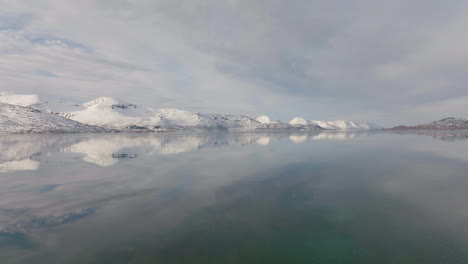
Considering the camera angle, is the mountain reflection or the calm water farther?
→ the mountain reflection

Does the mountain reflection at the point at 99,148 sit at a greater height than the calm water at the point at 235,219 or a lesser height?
greater

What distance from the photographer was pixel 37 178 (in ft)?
62.8

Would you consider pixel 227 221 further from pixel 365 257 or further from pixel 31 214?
pixel 31 214

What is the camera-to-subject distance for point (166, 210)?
1195 centimetres

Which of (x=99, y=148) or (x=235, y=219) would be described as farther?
(x=99, y=148)

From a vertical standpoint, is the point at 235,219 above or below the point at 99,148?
below

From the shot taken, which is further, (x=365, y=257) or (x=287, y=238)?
(x=287, y=238)

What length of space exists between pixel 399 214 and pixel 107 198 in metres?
18.2

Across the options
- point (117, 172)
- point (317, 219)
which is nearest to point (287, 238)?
point (317, 219)

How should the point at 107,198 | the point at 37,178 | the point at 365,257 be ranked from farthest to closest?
the point at 37,178 < the point at 107,198 < the point at 365,257

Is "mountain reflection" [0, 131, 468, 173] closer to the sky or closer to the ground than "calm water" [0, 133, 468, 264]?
closer to the sky

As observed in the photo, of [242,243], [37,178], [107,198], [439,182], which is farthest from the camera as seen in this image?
[37,178]

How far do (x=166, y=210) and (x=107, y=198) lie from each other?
5165mm

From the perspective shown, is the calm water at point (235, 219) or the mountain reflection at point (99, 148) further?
the mountain reflection at point (99, 148)
